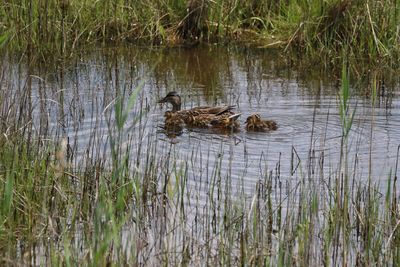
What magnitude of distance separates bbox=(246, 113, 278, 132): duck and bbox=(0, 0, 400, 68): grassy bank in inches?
80.8

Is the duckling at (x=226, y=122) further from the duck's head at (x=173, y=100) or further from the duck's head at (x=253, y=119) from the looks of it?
the duck's head at (x=173, y=100)

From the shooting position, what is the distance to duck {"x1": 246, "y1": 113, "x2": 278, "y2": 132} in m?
8.79

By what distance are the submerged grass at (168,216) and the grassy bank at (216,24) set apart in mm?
3892

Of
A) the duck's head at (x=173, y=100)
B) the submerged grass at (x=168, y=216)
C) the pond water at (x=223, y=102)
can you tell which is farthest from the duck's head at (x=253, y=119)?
the submerged grass at (x=168, y=216)

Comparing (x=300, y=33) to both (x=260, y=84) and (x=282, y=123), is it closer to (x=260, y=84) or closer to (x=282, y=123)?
(x=260, y=84)

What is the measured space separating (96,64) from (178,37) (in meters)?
1.69

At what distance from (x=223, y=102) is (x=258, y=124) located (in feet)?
4.16

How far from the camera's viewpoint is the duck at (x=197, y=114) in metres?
9.17

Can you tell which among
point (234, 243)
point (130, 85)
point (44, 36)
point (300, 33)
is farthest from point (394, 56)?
point (234, 243)

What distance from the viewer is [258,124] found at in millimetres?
8781

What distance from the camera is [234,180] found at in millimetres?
7227

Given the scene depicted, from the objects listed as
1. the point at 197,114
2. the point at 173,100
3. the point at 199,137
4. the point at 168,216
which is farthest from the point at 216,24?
the point at 168,216

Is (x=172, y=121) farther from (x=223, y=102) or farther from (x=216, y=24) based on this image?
(x=216, y=24)

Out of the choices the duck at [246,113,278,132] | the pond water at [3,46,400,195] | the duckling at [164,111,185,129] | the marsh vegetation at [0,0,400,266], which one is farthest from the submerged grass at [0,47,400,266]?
the duckling at [164,111,185,129]
